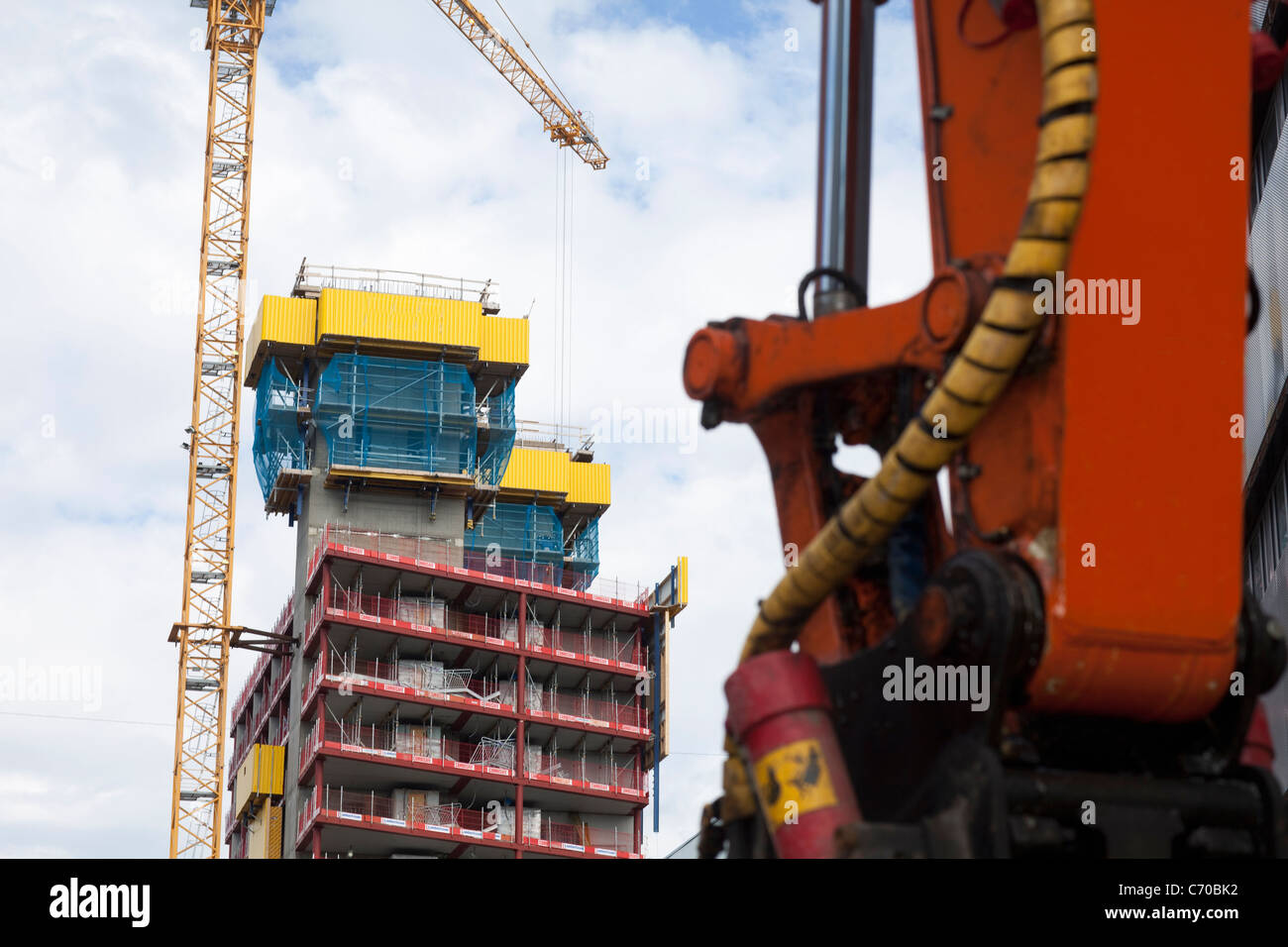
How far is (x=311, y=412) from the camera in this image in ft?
260

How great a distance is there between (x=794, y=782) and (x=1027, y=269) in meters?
1.99

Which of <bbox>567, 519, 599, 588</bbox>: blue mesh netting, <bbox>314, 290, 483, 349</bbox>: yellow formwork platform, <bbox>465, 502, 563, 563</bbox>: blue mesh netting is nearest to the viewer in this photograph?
<bbox>314, 290, 483, 349</bbox>: yellow formwork platform

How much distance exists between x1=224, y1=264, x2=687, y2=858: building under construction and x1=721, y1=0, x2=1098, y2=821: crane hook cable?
65.8m

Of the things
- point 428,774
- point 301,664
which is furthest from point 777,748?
point 301,664

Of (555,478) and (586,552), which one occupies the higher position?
(555,478)

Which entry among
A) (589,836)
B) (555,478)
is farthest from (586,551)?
(589,836)

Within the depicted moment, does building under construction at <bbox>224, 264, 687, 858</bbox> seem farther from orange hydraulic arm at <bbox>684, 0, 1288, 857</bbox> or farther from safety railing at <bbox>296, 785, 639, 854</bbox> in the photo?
orange hydraulic arm at <bbox>684, 0, 1288, 857</bbox>

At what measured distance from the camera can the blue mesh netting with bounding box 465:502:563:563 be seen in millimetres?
92312

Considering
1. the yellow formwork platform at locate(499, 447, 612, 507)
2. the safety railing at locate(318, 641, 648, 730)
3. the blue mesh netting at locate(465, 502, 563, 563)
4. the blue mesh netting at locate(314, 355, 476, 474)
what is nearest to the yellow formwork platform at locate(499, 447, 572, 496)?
the yellow formwork platform at locate(499, 447, 612, 507)

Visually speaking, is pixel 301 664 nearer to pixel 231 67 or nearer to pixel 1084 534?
pixel 231 67

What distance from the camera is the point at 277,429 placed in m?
80.4

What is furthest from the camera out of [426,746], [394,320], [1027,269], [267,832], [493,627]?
[394,320]

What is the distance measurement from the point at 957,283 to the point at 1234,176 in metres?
1.08

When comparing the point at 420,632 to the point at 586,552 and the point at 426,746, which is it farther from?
the point at 586,552
